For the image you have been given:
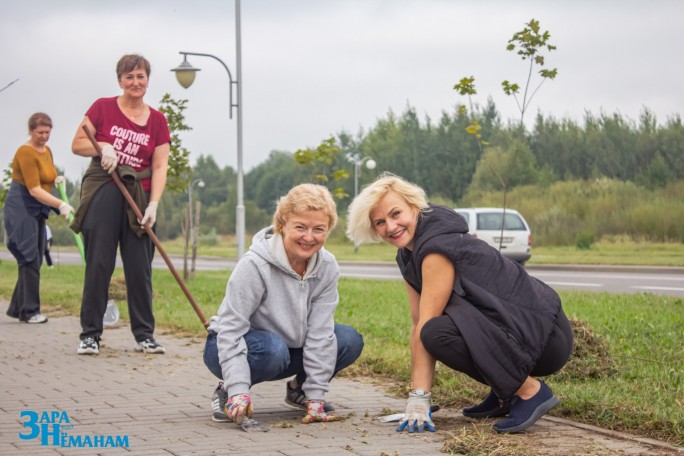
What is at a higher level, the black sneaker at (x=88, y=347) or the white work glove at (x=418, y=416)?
the white work glove at (x=418, y=416)

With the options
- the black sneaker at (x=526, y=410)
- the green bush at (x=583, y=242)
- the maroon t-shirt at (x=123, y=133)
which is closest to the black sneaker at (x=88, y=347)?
the maroon t-shirt at (x=123, y=133)

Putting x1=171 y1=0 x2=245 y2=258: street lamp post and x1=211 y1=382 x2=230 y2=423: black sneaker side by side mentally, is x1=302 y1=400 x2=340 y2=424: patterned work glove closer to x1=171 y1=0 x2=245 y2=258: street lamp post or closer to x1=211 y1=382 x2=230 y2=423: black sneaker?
x1=211 y1=382 x2=230 y2=423: black sneaker

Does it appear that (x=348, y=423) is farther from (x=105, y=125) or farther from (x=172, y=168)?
(x=172, y=168)

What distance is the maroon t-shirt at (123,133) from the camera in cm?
764

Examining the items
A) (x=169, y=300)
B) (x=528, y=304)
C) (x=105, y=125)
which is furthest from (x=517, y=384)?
(x=169, y=300)

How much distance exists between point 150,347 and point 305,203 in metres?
3.27

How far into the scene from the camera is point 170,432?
475 centimetres

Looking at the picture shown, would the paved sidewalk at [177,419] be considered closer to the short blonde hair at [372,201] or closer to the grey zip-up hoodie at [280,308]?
the grey zip-up hoodie at [280,308]

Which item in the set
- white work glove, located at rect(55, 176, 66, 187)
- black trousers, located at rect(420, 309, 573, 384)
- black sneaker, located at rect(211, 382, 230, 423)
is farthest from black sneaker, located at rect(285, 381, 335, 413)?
white work glove, located at rect(55, 176, 66, 187)

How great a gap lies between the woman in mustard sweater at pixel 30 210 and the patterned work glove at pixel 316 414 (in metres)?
5.38

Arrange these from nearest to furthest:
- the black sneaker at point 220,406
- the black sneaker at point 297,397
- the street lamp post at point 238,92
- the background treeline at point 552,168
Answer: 1. the black sneaker at point 220,406
2. the black sneaker at point 297,397
3. the street lamp post at point 238,92
4. the background treeline at point 552,168

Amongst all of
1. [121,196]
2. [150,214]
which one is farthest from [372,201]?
[121,196]

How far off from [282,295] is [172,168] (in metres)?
12.6

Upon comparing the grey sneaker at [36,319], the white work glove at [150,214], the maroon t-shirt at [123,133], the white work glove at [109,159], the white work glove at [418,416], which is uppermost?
the maroon t-shirt at [123,133]
